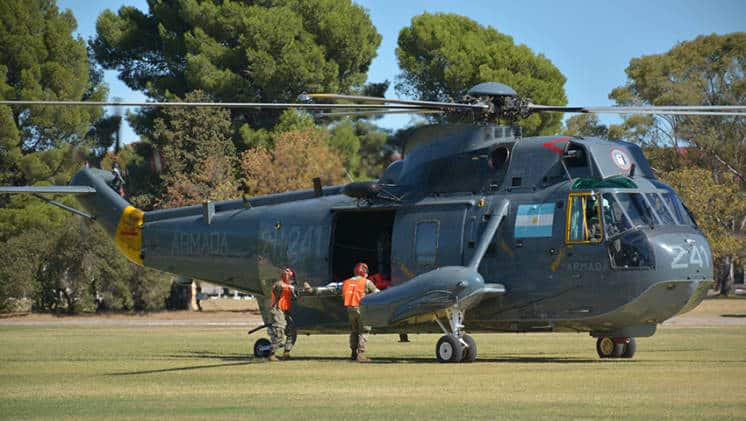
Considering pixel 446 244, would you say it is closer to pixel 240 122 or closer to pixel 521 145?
pixel 521 145

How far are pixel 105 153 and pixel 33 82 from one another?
755 centimetres

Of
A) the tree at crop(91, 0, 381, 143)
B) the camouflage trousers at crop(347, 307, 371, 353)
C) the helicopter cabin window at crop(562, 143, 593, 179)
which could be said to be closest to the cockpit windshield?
the helicopter cabin window at crop(562, 143, 593, 179)

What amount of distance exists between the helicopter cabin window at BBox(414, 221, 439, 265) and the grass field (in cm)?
189

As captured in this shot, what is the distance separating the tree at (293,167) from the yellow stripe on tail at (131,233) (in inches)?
1185

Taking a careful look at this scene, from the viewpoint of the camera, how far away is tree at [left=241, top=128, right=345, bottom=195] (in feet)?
188

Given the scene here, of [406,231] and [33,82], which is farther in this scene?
[33,82]

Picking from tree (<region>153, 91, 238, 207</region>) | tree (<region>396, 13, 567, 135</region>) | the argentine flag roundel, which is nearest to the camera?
the argentine flag roundel

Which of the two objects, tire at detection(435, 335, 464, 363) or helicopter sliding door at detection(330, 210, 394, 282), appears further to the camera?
helicopter sliding door at detection(330, 210, 394, 282)

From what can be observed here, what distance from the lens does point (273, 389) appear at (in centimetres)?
1547

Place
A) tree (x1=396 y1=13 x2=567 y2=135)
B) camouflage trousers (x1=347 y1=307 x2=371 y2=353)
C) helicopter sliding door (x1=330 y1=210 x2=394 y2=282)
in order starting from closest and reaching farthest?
camouflage trousers (x1=347 y1=307 x2=371 y2=353) → helicopter sliding door (x1=330 y1=210 x2=394 y2=282) → tree (x1=396 y1=13 x2=567 y2=135)

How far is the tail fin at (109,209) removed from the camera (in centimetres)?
2644

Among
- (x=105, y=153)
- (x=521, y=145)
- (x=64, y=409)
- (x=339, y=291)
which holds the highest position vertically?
(x=105, y=153)

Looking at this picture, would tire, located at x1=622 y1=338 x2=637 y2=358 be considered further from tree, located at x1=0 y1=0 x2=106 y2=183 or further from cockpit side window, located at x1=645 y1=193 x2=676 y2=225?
tree, located at x1=0 y1=0 x2=106 y2=183

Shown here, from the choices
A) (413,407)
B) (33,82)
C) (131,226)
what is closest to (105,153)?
(33,82)
